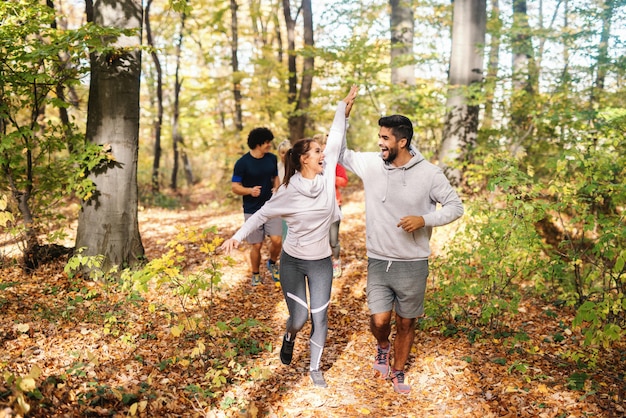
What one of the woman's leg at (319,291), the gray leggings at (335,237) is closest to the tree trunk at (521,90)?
the gray leggings at (335,237)

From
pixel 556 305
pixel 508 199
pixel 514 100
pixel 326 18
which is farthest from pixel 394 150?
pixel 326 18

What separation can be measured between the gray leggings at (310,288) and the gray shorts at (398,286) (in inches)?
15.1

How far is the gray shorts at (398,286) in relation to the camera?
3.68 meters

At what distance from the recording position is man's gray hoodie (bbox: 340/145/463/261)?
11.7 feet

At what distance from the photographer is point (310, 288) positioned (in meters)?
3.85

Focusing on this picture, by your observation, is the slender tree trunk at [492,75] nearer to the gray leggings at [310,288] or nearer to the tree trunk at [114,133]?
the tree trunk at [114,133]

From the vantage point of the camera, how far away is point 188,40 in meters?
24.6

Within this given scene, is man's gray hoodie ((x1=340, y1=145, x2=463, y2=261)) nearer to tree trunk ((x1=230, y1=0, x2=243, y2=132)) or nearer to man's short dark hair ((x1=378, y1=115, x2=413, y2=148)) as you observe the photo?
man's short dark hair ((x1=378, y1=115, x2=413, y2=148))

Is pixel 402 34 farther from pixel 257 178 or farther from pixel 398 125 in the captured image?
pixel 398 125

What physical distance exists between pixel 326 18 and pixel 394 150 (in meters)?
12.3

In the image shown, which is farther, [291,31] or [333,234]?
[291,31]

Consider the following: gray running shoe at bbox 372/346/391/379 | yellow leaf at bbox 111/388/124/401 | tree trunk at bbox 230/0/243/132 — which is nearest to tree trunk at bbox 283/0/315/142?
tree trunk at bbox 230/0/243/132

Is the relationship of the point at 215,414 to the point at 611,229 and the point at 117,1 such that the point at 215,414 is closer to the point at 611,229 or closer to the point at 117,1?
the point at 611,229

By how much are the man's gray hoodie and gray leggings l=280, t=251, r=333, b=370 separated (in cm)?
49
